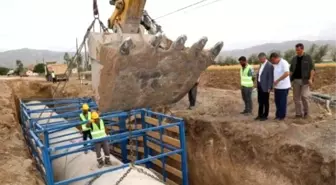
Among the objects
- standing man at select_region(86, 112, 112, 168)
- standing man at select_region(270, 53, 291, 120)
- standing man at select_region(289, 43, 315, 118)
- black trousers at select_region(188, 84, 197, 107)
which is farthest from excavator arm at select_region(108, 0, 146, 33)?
black trousers at select_region(188, 84, 197, 107)

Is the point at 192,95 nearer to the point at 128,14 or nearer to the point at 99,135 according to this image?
the point at 99,135

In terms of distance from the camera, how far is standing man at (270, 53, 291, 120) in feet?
23.0

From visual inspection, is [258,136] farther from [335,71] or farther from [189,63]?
[335,71]

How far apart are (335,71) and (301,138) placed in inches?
504

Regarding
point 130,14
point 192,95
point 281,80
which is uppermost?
point 130,14

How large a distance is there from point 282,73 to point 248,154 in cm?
187

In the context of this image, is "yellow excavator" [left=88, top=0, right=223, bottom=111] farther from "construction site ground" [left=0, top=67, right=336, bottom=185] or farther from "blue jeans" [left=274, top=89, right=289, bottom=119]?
"blue jeans" [left=274, top=89, right=289, bottom=119]

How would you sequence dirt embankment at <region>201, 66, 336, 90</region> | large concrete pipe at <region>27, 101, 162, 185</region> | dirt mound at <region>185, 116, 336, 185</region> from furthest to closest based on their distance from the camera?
dirt embankment at <region>201, 66, 336, 90</region> → dirt mound at <region>185, 116, 336, 185</region> → large concrete pipe at <region>27, 101, 162, 185</region>

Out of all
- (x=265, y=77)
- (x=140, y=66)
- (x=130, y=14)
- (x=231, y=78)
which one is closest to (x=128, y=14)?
(x=130, y=14)

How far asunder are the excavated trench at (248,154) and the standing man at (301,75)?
1.87 feet

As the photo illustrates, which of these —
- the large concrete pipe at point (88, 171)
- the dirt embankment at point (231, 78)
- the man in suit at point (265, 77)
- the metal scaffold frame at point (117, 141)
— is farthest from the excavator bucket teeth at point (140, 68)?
the dirt embankment at point (231, 78)

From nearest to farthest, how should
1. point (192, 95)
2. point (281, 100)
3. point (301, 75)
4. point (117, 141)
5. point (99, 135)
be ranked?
point (99, 135) < point (301, 75) < point (281, 100) < point (117, 141) < point (192, 95)

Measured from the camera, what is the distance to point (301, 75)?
7000 millimetres

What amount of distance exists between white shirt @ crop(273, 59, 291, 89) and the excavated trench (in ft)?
2.62
